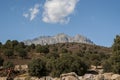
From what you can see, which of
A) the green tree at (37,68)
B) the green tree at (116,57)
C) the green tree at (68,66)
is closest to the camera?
the green tree at (116,57)

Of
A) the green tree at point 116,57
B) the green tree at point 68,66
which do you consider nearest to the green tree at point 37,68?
the green tree at point 68,66

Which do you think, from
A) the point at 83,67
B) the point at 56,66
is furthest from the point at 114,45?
the point at 56,66

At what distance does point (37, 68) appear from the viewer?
315 ft

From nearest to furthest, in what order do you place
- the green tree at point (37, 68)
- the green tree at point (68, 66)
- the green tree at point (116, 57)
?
the green tree at point (116, 57), the green tree at point (68, 66), the green tree at point (37, 68)

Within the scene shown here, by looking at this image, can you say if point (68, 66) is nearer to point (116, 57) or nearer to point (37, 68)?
point (37, 68)

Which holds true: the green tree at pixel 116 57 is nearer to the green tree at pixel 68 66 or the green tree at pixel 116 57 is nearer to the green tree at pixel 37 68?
the green tree at pixel 68 66

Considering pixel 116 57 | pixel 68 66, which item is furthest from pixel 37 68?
pixel 116 57

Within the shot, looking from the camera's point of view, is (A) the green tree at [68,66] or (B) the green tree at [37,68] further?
(B) the green tree at [37,68]

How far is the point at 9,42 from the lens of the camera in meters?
154

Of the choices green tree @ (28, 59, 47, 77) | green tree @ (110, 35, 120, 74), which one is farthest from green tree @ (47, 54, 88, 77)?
green tree @ (110, 35, 120, 74)

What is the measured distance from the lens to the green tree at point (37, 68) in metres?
95.3

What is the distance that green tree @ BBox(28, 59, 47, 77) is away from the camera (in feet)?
313

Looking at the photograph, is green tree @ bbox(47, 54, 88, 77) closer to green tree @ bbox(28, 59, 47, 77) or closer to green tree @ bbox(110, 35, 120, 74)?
green tree @ bbox(28, 59, 47, 77)

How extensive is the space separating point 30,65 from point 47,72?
5694 mm
